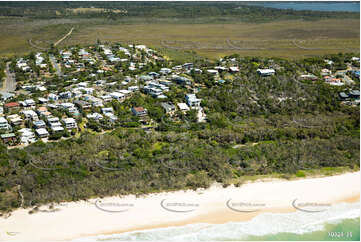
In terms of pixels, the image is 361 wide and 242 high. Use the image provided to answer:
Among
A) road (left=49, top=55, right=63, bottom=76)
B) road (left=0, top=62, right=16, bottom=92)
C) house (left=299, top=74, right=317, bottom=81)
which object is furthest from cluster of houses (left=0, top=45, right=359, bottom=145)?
road (left=0, top=62, right=16, bottom=92)

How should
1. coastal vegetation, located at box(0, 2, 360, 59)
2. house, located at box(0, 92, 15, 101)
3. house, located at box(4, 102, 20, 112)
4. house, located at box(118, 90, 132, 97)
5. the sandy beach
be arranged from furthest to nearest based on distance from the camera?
coastal vegetation, located at box(0, 2, 360, 59), house, located at box(0, 92, 15, 101), house, located at box(118, 90, 132, 97), house, located at box(4, 102, 20, 112), the sandy beach

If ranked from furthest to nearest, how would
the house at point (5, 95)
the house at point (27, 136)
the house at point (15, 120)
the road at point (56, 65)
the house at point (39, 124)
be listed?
the road at point (56, 65), the house at point (5, 95), the house at point (15, 120), the house at point (39, 124), the house at point (27, 136)

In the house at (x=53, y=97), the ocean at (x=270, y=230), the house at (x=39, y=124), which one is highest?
the house at (x=53, y=97)

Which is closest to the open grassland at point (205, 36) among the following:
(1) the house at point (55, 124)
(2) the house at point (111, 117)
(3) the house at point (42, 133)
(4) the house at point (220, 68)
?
(4) the house at point (220, 68)

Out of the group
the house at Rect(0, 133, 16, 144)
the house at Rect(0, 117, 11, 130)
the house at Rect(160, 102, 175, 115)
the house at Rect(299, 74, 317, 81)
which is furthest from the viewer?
the house at Rect(299, 74, 317, 81)

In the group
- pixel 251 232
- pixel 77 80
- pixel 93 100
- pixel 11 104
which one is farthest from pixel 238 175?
pixel 77 80

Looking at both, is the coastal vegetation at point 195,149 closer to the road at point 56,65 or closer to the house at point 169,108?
the house at point 169,108

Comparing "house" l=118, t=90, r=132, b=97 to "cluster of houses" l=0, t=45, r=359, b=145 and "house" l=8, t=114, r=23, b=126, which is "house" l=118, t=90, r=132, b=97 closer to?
"cluster of houses" l=0, t=45, r=359, b=145
